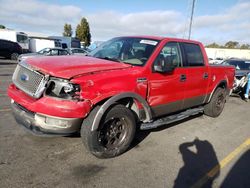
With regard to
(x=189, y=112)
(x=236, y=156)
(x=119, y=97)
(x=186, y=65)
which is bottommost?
(x=236, y=156)

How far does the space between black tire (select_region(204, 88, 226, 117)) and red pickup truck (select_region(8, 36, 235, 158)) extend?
1.19 m

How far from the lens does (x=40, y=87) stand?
A: 3264 mm

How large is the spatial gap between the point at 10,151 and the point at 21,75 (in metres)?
1.24

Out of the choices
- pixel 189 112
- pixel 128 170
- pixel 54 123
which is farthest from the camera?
pixel 189 112

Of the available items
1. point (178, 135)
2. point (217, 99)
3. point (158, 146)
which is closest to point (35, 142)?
point (158, 146)

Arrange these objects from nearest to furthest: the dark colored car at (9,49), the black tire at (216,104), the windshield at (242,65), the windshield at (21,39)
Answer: the black tire at (216,104) < the windshield at (242,65) < the dark colored car at (9,49) < the windshield at (21,39)

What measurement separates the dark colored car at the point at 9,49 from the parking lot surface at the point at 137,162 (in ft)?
64.5

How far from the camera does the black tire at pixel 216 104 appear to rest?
623 cm

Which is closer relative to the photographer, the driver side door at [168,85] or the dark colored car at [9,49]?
the driver side door at [168,85]

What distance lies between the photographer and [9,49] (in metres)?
22.3

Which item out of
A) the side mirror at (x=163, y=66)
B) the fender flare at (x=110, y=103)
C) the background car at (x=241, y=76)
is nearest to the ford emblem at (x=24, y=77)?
the fender flare at (x=110, y=103)

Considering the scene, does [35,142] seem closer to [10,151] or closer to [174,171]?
[10,151]

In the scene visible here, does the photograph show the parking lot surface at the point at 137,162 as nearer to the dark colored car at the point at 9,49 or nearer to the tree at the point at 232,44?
the dark colored car at the point at 9,49

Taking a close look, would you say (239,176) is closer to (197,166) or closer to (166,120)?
(197,166)
